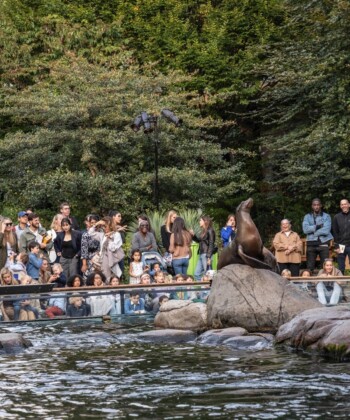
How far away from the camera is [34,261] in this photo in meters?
23.1

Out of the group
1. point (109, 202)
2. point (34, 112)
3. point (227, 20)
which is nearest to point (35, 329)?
point (109, 202)

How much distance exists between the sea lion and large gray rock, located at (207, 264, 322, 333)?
0.21 metres

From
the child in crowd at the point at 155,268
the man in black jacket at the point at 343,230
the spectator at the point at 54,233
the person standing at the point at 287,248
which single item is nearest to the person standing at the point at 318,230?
the man in black jacket at the point at 343,230

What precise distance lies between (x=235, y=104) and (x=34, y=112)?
720 centimetres

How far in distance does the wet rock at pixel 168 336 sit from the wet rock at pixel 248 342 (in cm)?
93

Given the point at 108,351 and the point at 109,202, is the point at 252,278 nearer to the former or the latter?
the point at 108,351

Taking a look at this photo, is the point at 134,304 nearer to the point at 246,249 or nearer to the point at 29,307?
the point at 29,307

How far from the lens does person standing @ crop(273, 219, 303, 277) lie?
25312mm

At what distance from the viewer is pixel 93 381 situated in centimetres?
1477

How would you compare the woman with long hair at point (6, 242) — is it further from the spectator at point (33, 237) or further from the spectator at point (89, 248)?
the spectator at point (89, 248)

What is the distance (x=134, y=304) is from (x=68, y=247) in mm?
3137

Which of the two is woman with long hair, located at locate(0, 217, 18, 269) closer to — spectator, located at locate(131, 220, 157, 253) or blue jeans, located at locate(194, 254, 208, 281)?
spectator, located at locate(131, 220, 157, 253)

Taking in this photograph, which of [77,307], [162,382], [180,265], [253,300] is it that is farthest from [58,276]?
[162,382]

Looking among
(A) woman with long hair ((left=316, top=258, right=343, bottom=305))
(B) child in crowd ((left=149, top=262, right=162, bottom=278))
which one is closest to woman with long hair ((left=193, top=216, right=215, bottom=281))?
(B) child in crowd ((left=149, top=262, right=162, bottom=278))
